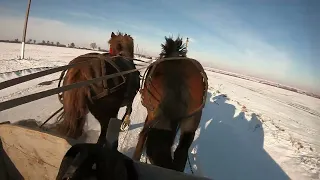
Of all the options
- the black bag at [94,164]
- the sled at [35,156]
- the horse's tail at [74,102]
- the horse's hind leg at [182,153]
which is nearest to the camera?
the black bag at [94,164]

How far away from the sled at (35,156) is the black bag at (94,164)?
258 millimetres

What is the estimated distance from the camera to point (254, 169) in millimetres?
4277

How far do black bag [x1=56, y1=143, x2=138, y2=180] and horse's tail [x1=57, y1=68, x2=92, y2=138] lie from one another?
2.33 metres

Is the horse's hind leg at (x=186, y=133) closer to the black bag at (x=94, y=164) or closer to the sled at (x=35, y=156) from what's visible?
the sled at (x=35, y=156)

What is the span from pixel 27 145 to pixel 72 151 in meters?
0.65

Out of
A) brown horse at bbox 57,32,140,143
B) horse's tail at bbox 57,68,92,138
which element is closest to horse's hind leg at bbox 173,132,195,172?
brown horse at bbox 57,32,140,143

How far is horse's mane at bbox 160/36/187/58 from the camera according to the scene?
3504 mm

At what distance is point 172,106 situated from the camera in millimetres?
3020

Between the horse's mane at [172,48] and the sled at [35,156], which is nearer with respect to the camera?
the sled at [35,156]

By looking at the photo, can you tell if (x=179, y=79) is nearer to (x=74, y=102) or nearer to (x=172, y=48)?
(x=172, y=48)

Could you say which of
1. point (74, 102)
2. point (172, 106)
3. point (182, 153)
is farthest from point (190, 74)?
point (74, 102)

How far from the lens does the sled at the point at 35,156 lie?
124cm

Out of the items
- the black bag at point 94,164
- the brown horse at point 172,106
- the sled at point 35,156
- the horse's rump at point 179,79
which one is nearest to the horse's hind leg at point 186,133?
the brown horse at point 172,106

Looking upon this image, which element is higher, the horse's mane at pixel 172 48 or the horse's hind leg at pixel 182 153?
the horse's mane at pixel 172 48
